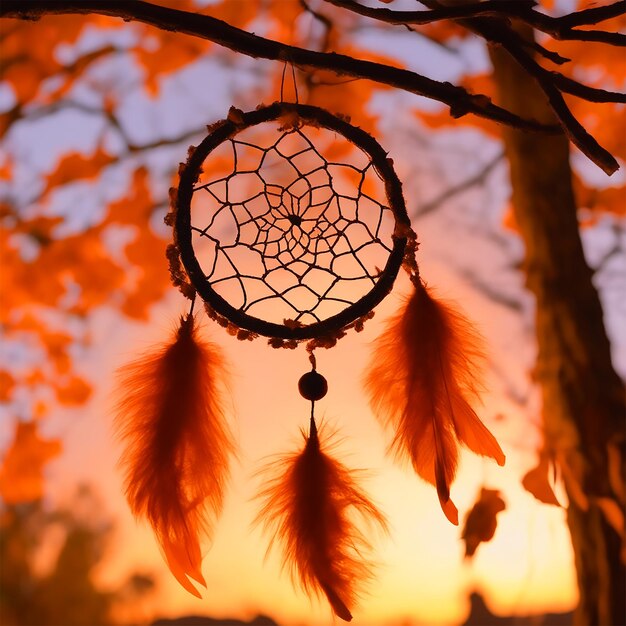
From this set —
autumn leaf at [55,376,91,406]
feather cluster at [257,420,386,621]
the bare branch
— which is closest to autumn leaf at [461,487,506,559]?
feather cluster at [257,420,386,621]

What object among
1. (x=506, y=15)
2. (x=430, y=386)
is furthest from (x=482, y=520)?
(x=506, y=15)

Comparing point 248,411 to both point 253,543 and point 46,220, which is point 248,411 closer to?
point 253,543

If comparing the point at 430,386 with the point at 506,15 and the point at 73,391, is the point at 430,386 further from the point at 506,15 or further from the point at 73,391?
the point at 73,391

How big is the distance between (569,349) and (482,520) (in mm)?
262

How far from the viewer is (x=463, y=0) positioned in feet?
2.94

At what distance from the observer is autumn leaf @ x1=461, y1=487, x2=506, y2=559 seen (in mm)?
857

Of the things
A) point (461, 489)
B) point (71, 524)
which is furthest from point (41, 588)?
point (461, 489)

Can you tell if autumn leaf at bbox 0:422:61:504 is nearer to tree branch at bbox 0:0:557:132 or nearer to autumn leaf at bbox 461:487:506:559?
autumn leaf at bbox 461:487:506:559

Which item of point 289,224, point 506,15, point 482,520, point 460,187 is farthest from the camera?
point 460,187

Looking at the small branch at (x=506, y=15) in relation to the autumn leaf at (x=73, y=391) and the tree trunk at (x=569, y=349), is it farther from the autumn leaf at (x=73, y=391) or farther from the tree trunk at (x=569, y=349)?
the autumn leaf at (x=73, y=391)

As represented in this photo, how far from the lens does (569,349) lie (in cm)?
93

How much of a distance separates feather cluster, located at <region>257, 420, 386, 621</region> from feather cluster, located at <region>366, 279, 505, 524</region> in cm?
6

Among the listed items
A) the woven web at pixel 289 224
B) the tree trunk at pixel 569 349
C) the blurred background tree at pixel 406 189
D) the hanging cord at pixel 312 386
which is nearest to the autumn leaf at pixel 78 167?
the blurred background tree at pixel 406 189

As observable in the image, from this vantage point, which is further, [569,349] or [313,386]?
[569,349]
